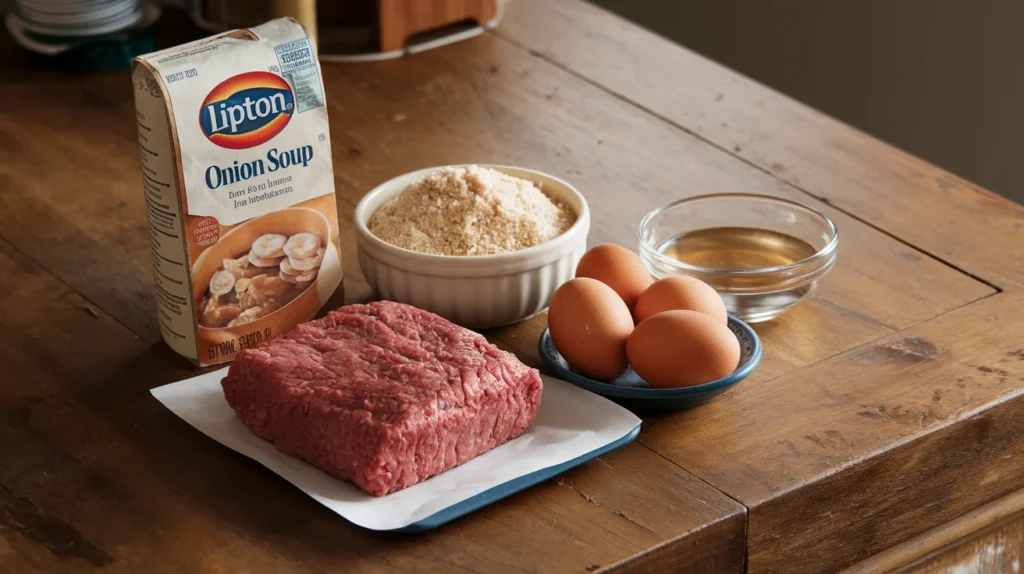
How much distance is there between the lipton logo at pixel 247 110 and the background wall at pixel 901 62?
1.61 meters

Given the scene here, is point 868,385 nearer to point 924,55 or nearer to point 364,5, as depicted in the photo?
point 364,5

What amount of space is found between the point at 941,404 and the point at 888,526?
10cm

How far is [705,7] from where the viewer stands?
8.54ft

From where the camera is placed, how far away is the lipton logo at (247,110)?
0.92 metres

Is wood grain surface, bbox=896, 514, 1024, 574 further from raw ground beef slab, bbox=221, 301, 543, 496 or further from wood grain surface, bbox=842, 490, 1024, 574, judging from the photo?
raw ground beef slab, bbox=221, 301, 543, 496

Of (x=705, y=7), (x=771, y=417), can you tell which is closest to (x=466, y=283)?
(x=771, y=417)

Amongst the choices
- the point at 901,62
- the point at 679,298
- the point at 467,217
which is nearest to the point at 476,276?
the point at 467,217

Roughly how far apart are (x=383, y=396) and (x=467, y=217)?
0.80 ft

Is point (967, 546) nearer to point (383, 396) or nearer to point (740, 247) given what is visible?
point (740, 247)

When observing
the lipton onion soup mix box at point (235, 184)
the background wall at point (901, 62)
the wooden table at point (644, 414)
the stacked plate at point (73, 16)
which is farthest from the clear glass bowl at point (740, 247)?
the background wall at point (901, 62)

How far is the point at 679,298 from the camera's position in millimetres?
947

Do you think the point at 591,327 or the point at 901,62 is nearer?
the point at 591,327

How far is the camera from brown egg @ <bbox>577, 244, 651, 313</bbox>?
0.99 m

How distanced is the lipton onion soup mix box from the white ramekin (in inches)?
2.0
